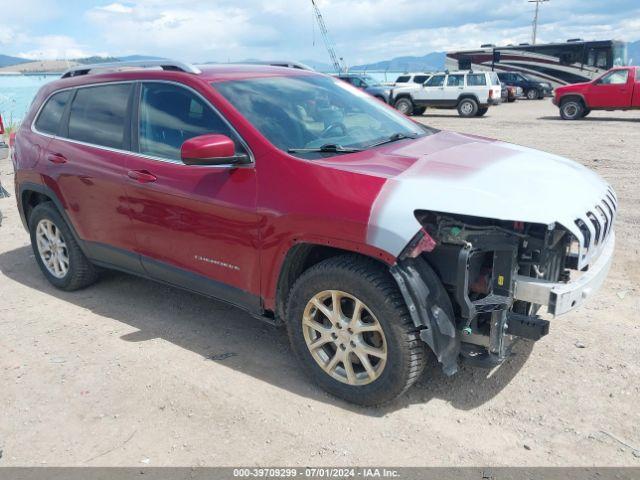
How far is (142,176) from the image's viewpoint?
12.7ft

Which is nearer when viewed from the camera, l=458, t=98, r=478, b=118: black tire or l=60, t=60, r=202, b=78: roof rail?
l=60, t=60, r=202, b=78: roof rail

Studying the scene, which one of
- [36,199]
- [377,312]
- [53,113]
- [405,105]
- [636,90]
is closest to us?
[377,312]

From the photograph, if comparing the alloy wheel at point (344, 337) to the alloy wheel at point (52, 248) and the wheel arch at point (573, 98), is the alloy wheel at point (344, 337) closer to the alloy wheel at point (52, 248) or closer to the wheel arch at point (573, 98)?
the alloy wheel at point (52, 248)

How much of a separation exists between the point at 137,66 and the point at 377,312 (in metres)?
2.76

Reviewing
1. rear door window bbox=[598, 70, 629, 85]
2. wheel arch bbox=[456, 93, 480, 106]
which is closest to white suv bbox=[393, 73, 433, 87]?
wheel arch bbox=[456, 93, 480, 106]

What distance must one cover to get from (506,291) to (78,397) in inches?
101

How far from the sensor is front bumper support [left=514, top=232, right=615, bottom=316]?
9.05 feet

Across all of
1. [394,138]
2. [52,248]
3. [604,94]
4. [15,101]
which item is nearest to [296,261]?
[394,138]

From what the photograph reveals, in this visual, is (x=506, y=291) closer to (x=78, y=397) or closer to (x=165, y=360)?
(x=165, y=360)

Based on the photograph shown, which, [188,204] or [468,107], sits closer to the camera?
[188,204]

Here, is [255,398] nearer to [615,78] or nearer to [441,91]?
[615,78]

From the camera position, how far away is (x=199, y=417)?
10.4 feet

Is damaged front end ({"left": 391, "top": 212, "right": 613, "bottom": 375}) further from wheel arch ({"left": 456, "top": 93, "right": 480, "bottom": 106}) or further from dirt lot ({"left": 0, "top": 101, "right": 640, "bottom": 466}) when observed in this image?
wheel arch ({"left": 456, "top": 93, "right": 480, "bottom": 106})

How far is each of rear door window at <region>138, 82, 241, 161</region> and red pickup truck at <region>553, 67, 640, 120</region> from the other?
18.2 m
